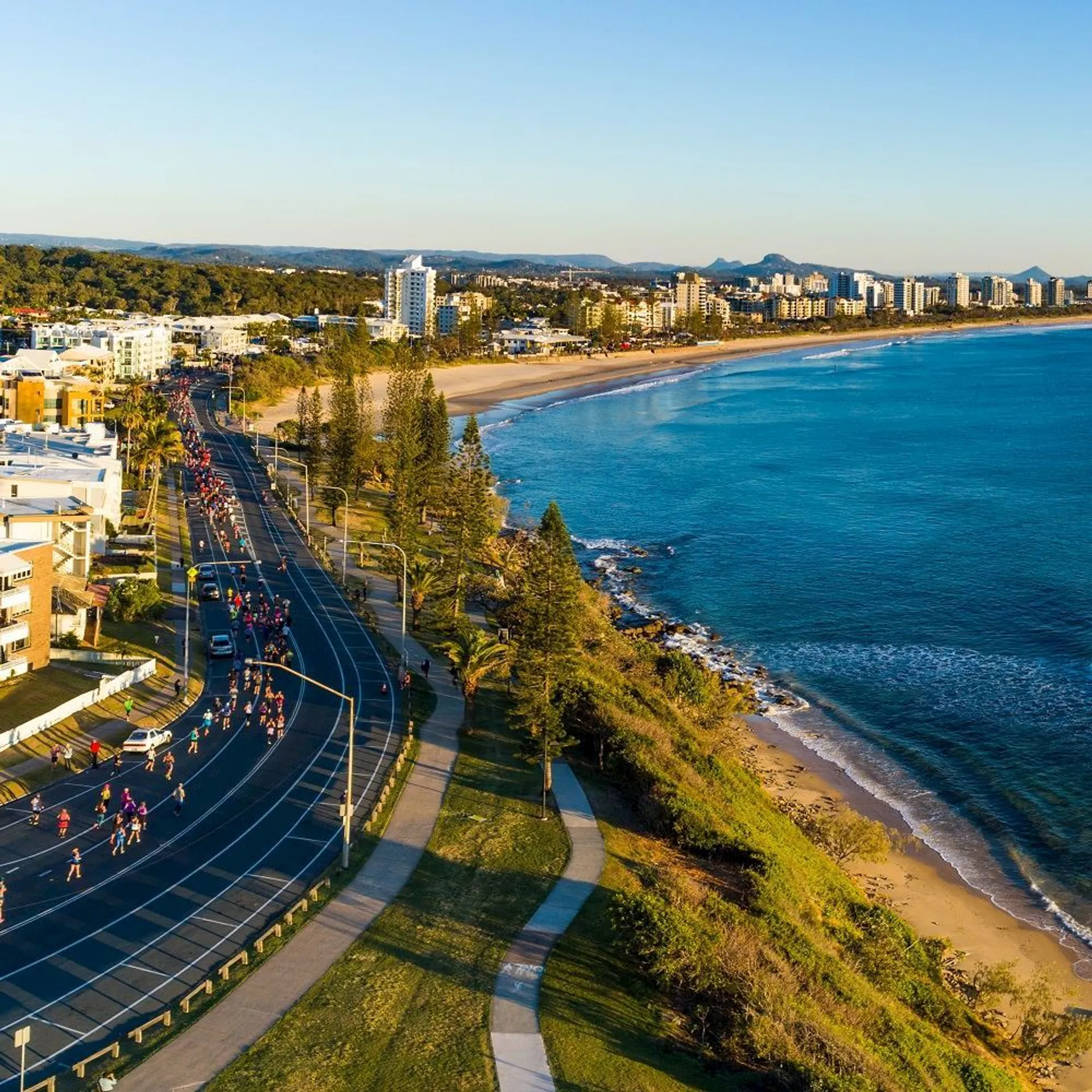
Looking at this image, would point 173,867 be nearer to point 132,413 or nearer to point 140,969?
point 140,969

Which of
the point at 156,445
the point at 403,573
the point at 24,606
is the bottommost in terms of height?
the point at 403,573

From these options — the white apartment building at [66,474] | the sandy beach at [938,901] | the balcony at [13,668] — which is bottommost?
the sandy beach at [938,901]

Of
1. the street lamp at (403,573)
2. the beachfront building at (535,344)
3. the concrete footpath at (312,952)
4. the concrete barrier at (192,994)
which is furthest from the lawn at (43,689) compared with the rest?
the beachfront building at (535,344)

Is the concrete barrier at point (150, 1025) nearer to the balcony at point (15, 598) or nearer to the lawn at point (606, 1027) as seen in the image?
the lawn at point (606, 1027)

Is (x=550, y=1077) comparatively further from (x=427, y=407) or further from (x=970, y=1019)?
(x=427, y=407)

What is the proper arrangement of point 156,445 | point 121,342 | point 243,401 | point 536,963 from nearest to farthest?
point 536,963
point 156,445
point 243,401
point 121,342

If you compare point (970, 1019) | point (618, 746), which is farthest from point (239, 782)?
point (970, 1019)

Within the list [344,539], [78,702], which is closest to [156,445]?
[344,539]
